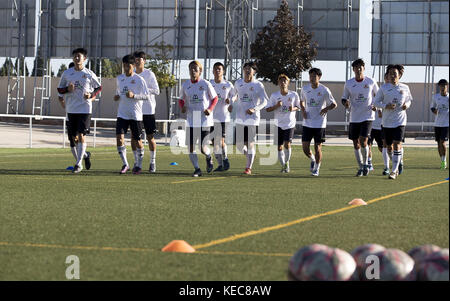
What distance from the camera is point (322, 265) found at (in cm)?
468

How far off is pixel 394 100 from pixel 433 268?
1124 centimetres

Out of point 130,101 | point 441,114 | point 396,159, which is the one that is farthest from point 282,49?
point 130,101

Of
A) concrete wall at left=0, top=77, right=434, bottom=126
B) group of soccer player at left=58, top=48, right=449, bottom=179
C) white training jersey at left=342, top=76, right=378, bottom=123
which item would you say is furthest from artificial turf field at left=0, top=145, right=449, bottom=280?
concrete wall at left=0, top=77, right=434, bottom=126

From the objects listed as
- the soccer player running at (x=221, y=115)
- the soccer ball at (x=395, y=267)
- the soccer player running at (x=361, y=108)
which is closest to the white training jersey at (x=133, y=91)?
the soccer player running at (x=221, y=115)

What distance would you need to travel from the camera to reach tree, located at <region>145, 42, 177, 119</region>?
55.7 m

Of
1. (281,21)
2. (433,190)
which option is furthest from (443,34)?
(433,190)

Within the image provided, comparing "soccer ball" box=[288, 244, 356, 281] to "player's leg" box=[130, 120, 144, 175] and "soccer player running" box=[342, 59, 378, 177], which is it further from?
"soccer player running" box=[342, 59, 378, 177]

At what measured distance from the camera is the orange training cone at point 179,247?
20.8 feet

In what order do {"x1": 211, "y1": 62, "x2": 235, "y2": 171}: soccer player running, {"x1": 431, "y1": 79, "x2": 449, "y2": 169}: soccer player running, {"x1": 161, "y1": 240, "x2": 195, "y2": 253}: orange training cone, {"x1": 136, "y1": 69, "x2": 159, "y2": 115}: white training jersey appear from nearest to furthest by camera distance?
{"x1": 161, "y1": 240, "x2": 195, "y2": 253}: orange training cone < {"x1": 136, "y1": 69, "x2": 159, "y2": 115}: white training jersey < {"x1": 211, "y1": 62, "x2": 235, "y2": 171}: soccer player running < {"x1": 431, "y1": 79, "x2": 449, "y2": 169}: soccer player running

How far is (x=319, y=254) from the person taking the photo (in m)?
4.74

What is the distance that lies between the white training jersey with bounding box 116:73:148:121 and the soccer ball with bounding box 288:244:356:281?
11.2m
